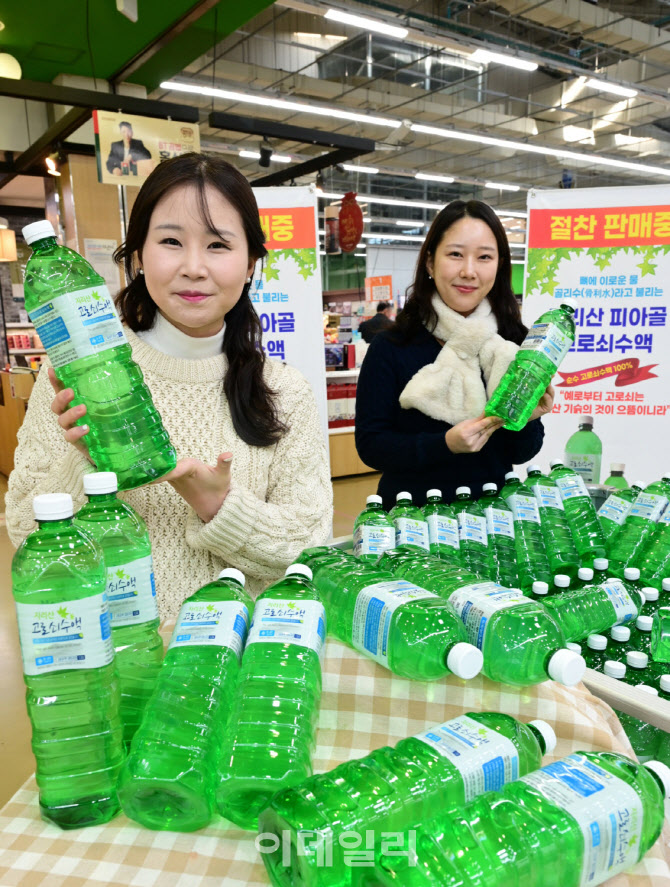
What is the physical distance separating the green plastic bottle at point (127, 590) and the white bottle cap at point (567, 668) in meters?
0.60

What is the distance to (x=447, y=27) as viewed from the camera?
26.5 feet

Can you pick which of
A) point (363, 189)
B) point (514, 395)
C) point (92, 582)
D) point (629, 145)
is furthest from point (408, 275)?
point (92, 582)

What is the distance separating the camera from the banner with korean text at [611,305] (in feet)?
11.1

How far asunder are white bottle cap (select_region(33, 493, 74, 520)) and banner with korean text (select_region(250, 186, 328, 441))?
2.91m

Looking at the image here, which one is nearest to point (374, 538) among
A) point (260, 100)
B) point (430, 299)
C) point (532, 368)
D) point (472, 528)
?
point (472, 528)

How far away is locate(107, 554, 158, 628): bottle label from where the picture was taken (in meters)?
0.90

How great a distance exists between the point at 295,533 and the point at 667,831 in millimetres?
884

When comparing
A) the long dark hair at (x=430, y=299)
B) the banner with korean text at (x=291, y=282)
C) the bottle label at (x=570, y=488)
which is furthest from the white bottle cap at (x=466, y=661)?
the banner with korean text at (x=291, y=282)

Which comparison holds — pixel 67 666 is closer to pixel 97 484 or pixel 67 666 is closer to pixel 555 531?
pixel 97 484

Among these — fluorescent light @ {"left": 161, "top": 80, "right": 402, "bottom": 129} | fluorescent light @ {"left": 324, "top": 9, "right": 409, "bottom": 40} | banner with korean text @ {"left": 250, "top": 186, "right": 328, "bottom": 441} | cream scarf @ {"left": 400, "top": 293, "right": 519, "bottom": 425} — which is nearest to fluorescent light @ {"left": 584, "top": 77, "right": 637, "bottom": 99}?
fluorescent light @ {"left": 161, "top": 80, "right": 402, "bottom": 129}

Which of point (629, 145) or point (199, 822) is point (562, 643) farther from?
point (629, 145)

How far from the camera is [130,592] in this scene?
913 millimetres

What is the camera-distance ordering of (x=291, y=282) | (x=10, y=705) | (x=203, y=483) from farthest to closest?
(x=291, y=282), (x=10, y=705), (x=203, y=483)

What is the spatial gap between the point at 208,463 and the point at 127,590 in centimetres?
59
